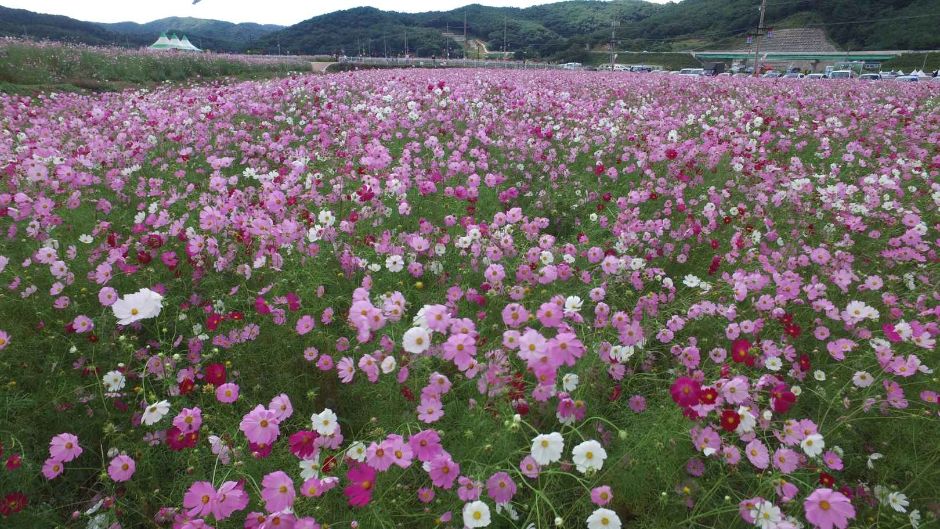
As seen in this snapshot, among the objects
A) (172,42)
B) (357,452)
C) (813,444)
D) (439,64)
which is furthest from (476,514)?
(172,42)

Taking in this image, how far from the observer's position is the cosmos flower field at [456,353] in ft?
4.88

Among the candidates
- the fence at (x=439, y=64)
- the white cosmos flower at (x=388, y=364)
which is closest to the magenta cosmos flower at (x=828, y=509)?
the white cosmos flower at (x=388, y=364)

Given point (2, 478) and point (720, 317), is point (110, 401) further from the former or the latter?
point (720, 317)

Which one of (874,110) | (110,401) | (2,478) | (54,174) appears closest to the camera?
A: (2,478)

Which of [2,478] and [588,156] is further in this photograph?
[588,156]

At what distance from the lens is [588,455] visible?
135 centimetres

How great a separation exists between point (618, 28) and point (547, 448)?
110346 mm

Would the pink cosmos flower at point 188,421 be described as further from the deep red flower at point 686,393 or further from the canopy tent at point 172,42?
the canopy tent at point 172,42

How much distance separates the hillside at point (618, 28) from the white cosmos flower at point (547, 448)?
231 feet

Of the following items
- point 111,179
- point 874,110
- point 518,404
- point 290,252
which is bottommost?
point 518,404

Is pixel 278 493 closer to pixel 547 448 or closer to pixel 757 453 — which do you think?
pixel 547 448

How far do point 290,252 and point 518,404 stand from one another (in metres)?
1.57

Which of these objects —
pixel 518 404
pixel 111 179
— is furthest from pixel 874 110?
pixel 111 179

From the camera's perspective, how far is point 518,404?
1588 millimetres
